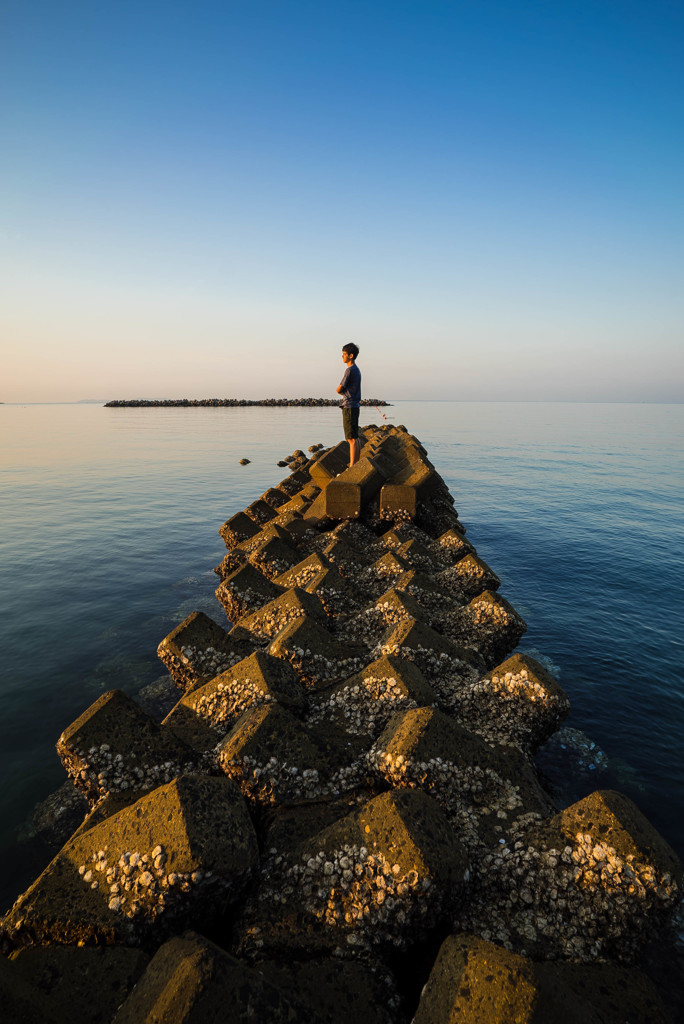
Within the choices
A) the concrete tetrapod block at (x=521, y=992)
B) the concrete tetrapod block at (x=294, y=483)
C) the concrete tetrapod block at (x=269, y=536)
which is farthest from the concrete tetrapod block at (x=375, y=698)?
the concrete tetrapod block at (x=294, y=483)

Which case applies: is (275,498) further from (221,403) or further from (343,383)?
(221,403)

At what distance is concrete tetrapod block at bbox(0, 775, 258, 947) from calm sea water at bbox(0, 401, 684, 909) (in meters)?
2.15

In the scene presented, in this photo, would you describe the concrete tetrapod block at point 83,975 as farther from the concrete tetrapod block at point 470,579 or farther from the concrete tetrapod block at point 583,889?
the concrete tetrapod block at point 470,579

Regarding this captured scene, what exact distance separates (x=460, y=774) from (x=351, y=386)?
10225 mm

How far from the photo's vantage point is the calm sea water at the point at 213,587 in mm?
6242

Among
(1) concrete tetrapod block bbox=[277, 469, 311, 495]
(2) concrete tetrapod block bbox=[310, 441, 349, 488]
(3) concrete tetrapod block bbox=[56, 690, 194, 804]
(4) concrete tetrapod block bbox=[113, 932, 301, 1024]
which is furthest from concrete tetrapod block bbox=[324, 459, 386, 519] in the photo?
(4) concrete tetrapod block bbox=[113, 932, 301, 1024]

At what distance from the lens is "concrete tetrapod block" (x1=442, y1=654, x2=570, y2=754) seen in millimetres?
4504

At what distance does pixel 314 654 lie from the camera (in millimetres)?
5242

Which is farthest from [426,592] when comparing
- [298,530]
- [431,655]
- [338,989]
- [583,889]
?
[338,989]

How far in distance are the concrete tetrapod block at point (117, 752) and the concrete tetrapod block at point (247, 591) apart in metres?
3.61

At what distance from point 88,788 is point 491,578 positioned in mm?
5858

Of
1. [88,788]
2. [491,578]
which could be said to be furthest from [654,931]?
[491,578]

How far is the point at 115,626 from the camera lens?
945cm

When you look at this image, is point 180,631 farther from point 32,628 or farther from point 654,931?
point 32,628
